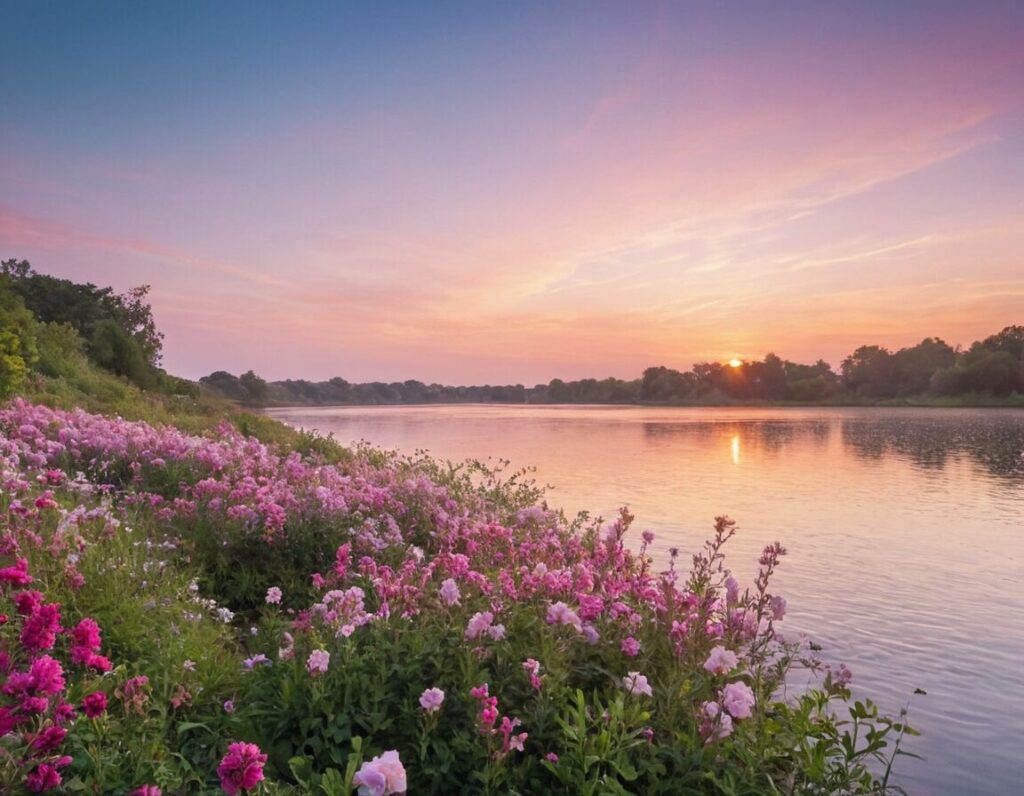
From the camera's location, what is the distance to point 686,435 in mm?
48844

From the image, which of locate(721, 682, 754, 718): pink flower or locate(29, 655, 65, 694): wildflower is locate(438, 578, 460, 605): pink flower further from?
locate(29, 655, 65, 694): wildflower

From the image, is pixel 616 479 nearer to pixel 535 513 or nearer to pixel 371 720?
pixel 535 513

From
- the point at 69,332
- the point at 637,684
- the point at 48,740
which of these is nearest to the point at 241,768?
the point at 48,740

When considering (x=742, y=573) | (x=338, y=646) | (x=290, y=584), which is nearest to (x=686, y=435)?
(x=742, y=573)

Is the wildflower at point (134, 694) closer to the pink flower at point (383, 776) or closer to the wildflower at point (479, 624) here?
the pink flower at point (383, 776)

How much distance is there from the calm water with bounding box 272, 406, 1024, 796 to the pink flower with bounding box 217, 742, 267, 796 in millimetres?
5100

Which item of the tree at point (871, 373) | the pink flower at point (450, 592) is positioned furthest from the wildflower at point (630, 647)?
the tree at point (871, 373)

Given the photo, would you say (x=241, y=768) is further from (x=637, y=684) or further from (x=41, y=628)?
(x=637, y=684)

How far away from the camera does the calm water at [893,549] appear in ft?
22.0

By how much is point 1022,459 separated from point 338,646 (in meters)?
32.7

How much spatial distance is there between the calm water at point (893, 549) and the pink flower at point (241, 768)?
5100 millimetres

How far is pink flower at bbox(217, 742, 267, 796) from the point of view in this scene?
266cm

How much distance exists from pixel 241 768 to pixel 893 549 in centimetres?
1387

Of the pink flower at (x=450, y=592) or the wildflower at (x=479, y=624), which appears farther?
the pink flower at (x=450, y=592)
